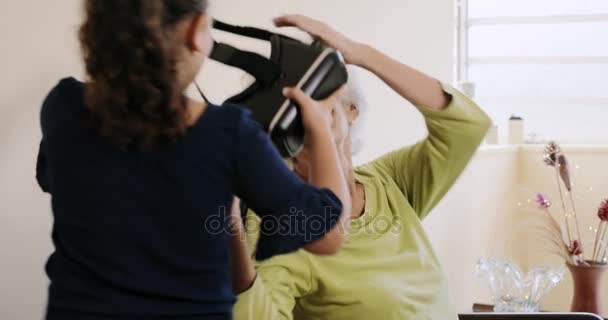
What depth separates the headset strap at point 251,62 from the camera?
973 mm

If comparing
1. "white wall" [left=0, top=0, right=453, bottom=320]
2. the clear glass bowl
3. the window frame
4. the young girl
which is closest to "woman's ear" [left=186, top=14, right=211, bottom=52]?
the young girl

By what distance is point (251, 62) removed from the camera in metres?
1.01

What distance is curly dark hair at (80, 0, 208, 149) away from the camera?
0.72m

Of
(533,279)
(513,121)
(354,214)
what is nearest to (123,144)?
(354,214)

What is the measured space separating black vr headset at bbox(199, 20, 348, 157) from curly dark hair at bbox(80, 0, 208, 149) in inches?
6.7

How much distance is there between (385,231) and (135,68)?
0.74 m

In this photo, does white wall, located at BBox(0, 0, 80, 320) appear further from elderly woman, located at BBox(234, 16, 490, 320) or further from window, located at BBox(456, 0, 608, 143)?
window, located at BBox(456, 0, 608, 143)

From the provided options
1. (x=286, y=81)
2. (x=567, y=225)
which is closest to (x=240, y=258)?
(x=286, y=81)

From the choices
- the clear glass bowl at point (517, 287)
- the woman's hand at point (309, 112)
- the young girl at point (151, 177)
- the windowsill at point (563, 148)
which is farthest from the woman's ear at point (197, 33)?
the windowsill at point (563, 148)

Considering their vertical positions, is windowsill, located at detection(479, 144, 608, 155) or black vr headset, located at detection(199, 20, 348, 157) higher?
black vr headset, located at detection(199, 20, 348, 157)

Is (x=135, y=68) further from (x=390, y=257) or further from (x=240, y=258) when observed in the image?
(x=390, y=257)

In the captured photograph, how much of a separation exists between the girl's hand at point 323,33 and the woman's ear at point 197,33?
331 millimetres

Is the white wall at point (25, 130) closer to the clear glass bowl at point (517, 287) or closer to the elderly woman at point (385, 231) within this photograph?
the elderly woman at point (385, 231)

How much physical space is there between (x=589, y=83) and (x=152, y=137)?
2.88 metres
